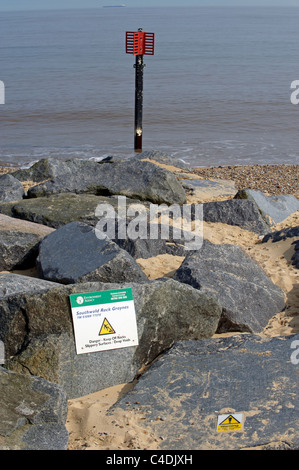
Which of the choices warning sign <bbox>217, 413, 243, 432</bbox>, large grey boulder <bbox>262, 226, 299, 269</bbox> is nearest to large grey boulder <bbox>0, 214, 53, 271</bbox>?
large grey boulder <bbox>262, 226, 299, 269</bbox>

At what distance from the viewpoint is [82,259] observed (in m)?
4.89

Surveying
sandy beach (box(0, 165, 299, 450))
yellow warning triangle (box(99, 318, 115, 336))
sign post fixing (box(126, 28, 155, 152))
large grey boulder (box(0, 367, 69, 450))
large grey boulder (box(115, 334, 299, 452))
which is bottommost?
sandy beach (box(0, 165, 299, 450))

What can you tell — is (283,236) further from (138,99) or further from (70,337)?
(138,99)

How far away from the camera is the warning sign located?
3172 millimetres

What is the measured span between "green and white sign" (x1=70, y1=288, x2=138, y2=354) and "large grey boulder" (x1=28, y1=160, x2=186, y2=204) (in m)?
3.93

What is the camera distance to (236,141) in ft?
54.9

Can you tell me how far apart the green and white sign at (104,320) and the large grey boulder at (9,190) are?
4403 mm

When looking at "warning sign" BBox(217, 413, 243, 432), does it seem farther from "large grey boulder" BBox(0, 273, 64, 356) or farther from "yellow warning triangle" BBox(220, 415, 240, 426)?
"large grey boulder" BBox(0, 273, 64, 356)

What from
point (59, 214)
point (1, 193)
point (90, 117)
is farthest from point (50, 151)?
point (59, 214)

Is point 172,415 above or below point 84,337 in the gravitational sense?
below

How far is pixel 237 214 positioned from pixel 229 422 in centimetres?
436

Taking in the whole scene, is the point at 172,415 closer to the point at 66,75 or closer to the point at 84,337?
the point at 84,337

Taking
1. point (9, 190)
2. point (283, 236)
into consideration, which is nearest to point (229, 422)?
point (283, 236)
